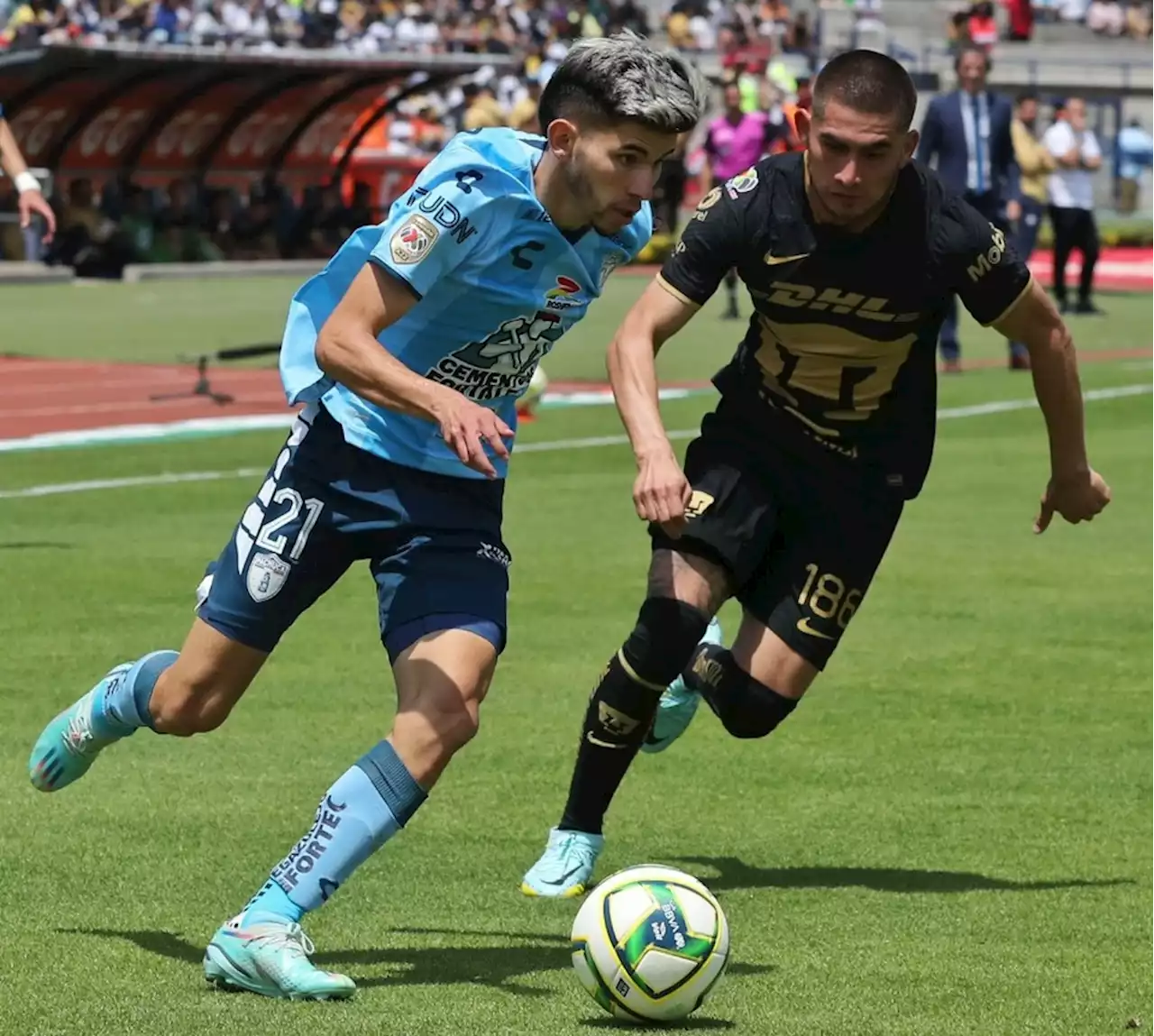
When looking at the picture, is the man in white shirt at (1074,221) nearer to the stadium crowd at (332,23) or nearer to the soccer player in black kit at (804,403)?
the stadium crowd at (332,23)

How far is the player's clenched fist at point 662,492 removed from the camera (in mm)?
5730

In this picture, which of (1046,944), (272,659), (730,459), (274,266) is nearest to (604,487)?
(272,659)

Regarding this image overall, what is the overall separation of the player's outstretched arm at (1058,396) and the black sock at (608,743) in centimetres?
125

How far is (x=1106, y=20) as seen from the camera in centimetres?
5441

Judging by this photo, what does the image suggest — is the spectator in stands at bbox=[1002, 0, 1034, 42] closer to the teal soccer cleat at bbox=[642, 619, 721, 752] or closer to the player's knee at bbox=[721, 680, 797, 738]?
the teal soccer cleat at bbox=[642, 619, 721, 752]

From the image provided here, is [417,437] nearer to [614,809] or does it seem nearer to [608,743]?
[608,743]

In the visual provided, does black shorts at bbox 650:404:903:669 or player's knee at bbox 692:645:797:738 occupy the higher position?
black shorts at bbox 650:404:903:669

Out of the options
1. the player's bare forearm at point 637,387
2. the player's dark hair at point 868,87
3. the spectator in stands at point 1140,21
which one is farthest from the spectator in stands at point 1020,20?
the player's bare forearm at point 637,387

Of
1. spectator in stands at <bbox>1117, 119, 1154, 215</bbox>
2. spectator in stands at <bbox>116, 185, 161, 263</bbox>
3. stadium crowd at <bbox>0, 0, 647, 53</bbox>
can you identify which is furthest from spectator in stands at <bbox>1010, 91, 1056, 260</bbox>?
spectator in stands at <bbox>1117, 119, 1154, 215</bbox>

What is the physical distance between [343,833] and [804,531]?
199 cm

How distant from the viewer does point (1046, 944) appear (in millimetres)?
5867

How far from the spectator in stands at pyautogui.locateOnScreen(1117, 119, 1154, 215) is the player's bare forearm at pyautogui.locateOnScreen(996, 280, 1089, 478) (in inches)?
1679

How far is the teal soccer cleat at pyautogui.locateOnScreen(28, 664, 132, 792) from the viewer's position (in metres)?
6.27

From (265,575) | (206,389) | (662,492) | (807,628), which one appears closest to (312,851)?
(265,575)
